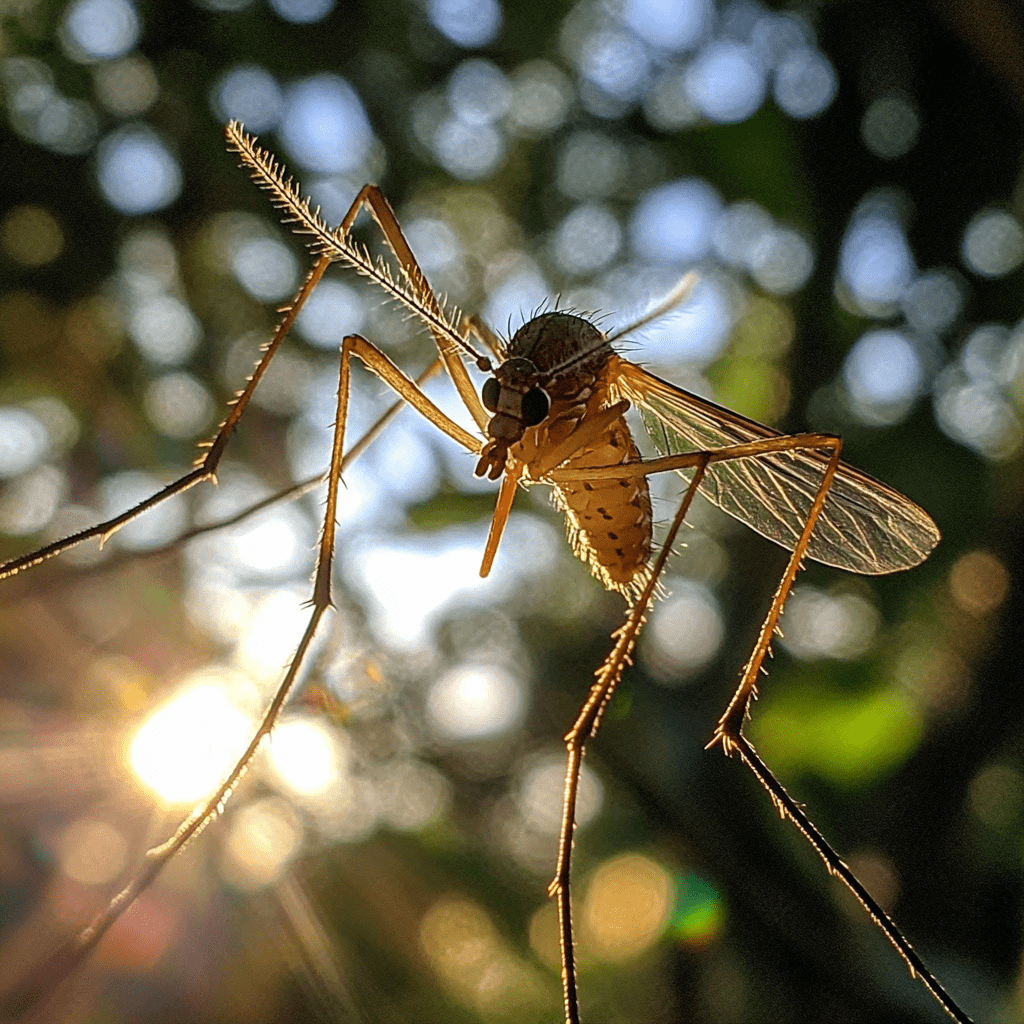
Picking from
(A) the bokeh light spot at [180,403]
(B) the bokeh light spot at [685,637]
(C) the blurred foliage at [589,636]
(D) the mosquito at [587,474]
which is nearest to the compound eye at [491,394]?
(D) the mosquito at [587,474]

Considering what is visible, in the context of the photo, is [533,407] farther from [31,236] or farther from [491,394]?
[31,236]

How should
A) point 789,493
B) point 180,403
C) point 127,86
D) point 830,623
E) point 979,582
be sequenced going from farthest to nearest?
point 180,403 → point 127,86 → point 830,623 → point 979,582 → point 789,493

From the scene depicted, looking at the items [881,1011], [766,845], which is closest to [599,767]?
[766,845]

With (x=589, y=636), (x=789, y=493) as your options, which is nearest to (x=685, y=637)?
(x=589, y=636)

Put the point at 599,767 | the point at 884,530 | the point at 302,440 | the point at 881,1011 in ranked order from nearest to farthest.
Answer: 1. the point at 884,530
2. the point at 881,1011
3. the point at 599,767
4. the point at 302,440

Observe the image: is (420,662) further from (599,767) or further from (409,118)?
(409,118)

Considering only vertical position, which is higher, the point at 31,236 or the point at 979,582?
the point at 31,236
